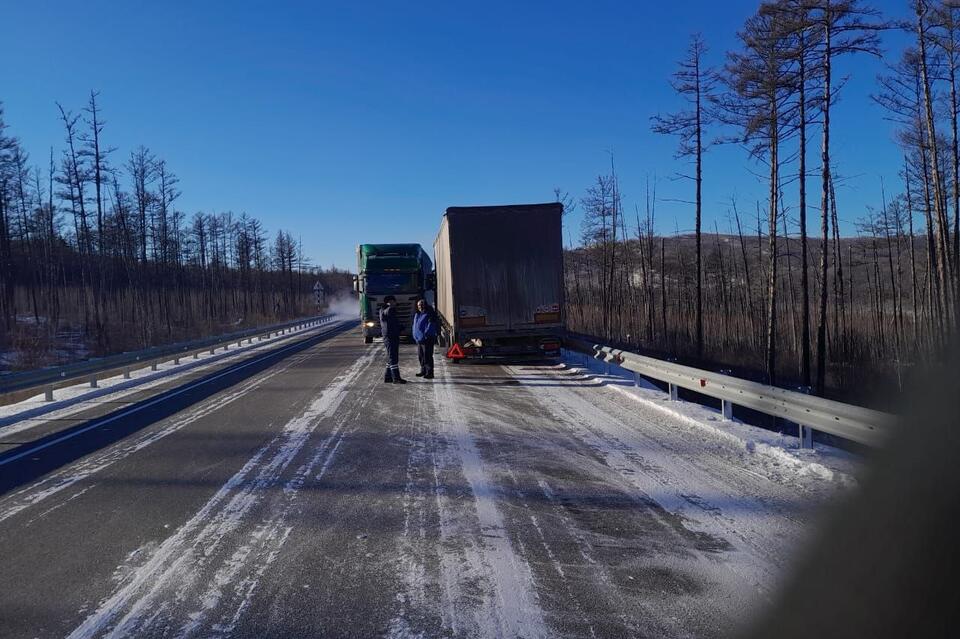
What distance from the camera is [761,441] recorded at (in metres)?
7.62

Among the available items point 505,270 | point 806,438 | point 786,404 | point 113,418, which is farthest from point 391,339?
point 806,438

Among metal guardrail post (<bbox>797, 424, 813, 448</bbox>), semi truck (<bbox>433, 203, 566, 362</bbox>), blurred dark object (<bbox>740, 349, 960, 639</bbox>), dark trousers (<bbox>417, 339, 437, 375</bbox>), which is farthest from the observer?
semi truck (<bbox>433, 203, 566, 362</bbox>)

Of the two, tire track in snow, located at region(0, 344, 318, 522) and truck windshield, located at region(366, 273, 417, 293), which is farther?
truck windshield, located at region(366, 273, 417, 293)

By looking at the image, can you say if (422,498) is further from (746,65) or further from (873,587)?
(746,65)

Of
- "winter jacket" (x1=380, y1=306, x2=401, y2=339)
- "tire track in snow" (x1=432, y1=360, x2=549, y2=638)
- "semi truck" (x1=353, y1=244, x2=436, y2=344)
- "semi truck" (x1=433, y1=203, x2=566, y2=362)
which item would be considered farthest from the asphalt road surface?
"semi truck" (x1=353, y1=244, x2=436, y2=344)

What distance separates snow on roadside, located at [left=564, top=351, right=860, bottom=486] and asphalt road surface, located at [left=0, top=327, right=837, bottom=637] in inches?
8.0

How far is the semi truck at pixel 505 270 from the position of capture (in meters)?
15.3

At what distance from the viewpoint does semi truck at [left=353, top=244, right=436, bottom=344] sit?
2378cm

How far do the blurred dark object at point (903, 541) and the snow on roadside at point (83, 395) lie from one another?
37.5 ft

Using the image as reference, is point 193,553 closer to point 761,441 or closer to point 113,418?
point 761,441

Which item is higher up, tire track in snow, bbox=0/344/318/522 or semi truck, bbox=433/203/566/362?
semi truck, bbox=433/203/566/362

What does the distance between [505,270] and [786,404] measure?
28.5 ft

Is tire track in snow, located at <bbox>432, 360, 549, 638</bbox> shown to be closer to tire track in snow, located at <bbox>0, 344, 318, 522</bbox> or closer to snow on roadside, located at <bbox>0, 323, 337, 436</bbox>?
tire track in snow, located at <bbox>0, 344, 318, 522</bbox>

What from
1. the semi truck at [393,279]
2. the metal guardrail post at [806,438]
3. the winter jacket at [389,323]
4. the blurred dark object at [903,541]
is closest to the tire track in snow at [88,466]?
the winter jacket at [389,323]
